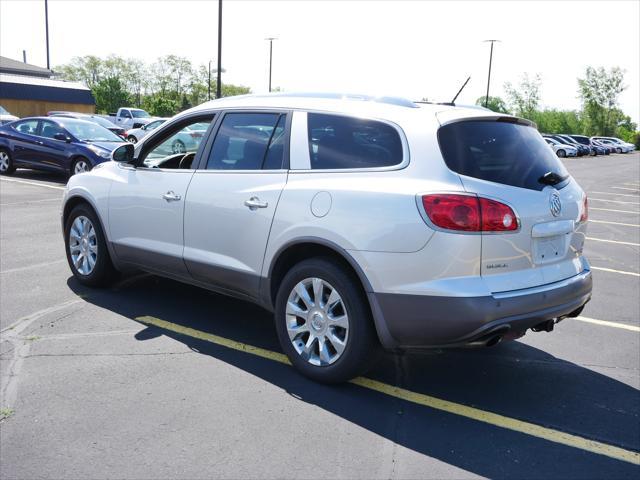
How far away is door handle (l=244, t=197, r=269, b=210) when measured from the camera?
168 inches

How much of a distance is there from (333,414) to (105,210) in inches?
120

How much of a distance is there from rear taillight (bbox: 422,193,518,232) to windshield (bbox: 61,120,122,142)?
12.7m

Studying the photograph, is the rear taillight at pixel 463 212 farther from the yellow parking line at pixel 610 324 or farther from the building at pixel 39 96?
the building at pixel 39 96

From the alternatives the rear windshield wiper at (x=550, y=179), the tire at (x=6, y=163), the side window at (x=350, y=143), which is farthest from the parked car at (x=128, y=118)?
the rear windshield wiper at (x=550, y=179)

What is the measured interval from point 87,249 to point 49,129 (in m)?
10.3

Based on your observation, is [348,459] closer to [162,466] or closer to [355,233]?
[162,466]

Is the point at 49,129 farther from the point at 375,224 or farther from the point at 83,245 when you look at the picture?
the point at 375,224

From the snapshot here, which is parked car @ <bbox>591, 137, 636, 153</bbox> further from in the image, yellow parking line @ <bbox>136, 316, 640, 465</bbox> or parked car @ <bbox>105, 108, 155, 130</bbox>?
yellow parking line @ <bbox>136, 316, 640, 465</bbox>

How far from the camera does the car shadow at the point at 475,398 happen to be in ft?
10.7

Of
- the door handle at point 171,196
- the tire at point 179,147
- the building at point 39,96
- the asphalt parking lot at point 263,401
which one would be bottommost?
the asphalt parking lot at point 263,401

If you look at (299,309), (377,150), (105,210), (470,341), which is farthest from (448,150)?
(105,210)

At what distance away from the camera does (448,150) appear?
366 cm

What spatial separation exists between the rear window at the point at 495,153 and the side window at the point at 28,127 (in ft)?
45.2

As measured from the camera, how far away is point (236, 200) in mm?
4461
